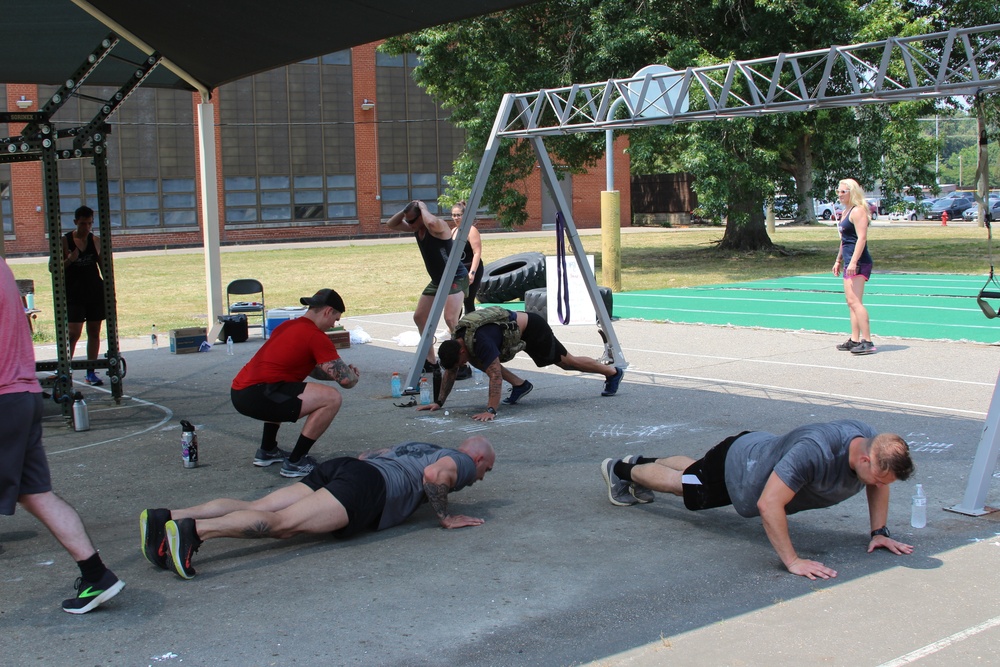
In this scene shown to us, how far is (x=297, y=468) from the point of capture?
6930 mm

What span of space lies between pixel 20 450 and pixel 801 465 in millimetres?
3565

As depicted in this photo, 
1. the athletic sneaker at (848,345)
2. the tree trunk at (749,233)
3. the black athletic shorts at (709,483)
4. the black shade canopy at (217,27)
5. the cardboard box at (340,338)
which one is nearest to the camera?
the black athletic shorts at (709,483)

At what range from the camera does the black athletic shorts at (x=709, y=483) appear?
5.30 m

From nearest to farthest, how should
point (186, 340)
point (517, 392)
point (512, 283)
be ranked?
point (517, 392), point (186, 340), point (512, 283)

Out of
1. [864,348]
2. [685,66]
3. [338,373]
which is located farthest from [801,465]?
[685,66]

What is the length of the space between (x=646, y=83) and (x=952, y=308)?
867cm

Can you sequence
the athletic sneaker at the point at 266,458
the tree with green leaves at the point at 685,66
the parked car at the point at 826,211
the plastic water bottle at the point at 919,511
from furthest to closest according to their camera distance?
the parked car at the point at 826,211, the tree with green leaves at the point at 685,66, the athletic sneaker at the point at 266,458, the plastic water bottle at the point at 919,511

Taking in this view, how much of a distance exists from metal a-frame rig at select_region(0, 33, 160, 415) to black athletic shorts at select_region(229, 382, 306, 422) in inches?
115

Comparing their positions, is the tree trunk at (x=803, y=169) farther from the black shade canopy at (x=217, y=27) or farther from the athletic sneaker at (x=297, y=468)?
the athletic sneaker at (x=297, y=468)

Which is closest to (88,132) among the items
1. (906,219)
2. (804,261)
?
(804,261)

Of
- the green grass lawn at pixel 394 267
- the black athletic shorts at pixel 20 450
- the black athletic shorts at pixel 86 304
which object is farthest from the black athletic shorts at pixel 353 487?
the green grass lawn at pixel 394 267

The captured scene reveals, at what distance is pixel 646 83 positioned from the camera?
893 centimetres

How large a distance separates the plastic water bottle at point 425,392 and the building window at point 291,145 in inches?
1366

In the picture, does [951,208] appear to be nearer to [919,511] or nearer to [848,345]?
[848,345]
